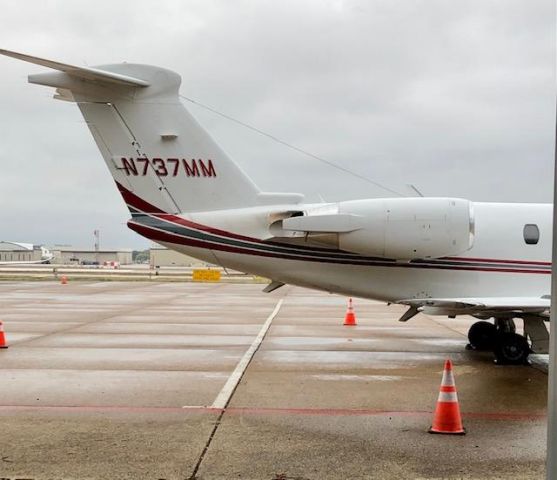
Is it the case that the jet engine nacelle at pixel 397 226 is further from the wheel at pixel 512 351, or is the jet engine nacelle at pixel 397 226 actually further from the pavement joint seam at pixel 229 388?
the pavement joint seam at pixel 229 388

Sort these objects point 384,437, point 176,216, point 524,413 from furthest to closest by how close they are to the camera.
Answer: point 176,216, point 524,413, point 384,437

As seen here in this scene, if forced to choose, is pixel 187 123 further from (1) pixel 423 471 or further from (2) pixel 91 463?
(1) pixel 423 471

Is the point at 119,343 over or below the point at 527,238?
below

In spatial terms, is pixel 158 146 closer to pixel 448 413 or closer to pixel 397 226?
pixel 397 226

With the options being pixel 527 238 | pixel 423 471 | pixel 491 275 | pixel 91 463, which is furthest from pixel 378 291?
pixel 91 463

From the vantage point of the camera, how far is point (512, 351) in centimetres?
1077

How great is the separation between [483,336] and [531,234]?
2.61 metres

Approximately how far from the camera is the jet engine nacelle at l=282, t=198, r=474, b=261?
9.98 metres

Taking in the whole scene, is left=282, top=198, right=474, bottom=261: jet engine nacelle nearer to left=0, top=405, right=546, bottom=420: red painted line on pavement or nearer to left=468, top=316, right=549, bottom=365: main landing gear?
left=468, top=316, right=549, bottom=365: main landing gear

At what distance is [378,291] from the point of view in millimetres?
10875

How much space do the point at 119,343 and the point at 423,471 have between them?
8909mm

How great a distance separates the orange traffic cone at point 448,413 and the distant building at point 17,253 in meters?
127

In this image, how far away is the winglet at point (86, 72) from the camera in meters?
8.65

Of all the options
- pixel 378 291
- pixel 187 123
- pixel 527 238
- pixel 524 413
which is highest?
pixel 187 123
